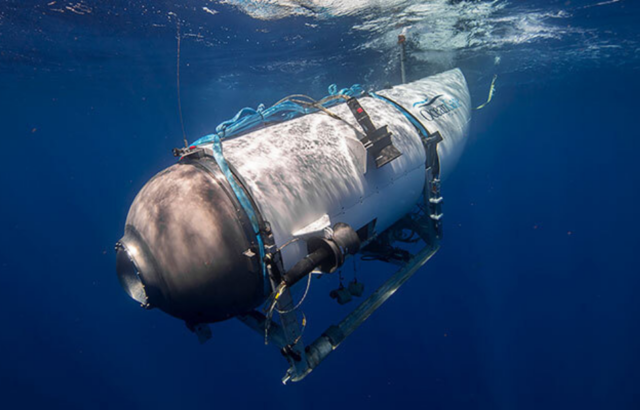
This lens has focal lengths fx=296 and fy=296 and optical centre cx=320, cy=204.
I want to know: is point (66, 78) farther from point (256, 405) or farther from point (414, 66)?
point (256, 405)

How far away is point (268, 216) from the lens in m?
2.50

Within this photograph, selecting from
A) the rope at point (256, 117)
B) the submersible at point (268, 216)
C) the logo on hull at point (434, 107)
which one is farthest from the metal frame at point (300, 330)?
the rope at point (256, 117)

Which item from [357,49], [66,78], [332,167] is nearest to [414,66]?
[357,49]

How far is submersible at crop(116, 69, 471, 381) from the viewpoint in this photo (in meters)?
2.33

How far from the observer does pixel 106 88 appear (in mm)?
19078

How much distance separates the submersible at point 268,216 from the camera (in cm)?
233

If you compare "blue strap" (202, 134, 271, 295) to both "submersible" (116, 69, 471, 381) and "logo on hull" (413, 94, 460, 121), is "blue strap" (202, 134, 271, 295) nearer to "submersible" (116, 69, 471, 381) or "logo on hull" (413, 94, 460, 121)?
"submersible" (116, 69, 471, 381)

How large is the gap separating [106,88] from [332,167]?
2235 centimetres

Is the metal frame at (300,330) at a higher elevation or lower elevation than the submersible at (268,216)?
lower

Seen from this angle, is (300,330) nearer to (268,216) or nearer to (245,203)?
(268,216)

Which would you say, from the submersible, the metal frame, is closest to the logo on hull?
the submersible


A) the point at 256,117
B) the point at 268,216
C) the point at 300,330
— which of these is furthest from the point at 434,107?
the point at 300,330

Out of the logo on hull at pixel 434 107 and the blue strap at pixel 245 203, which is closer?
the blue strap at pixel 245 203

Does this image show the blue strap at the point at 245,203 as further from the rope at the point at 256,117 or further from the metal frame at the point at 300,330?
the rope at the point at 256,117
